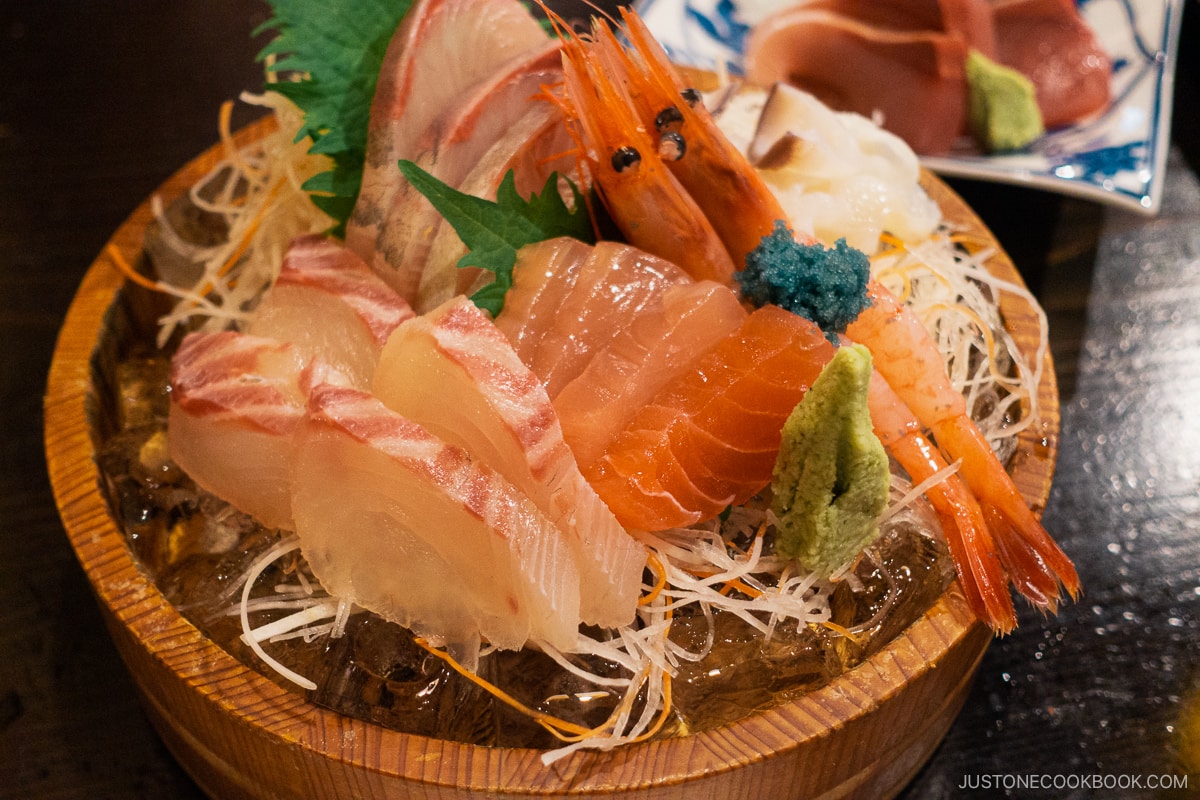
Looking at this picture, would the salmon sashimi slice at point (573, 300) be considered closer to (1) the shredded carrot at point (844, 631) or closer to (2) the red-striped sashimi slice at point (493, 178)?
(2) the red-striped sashimi slice at point (493, 178)

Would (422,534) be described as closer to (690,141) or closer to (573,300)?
(573,300)

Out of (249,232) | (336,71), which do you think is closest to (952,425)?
(336,71)

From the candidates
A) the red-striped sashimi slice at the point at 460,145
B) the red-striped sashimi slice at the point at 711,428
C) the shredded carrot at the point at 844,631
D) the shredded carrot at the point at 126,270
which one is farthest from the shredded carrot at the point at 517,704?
the shredded carrot at the point at 126,270

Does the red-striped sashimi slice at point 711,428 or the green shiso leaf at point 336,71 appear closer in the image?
the red-striped sashimi slice at point 711,428

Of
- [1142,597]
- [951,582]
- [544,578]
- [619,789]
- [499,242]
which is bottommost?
[1142,597]

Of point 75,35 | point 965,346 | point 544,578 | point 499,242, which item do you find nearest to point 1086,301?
point 965,346

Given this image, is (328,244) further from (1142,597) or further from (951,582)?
(1142,597)

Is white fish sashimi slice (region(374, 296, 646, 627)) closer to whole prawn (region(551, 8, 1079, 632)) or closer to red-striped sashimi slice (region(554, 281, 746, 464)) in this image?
red-striped sashimi slice (region(554, 281, 746, 464))
